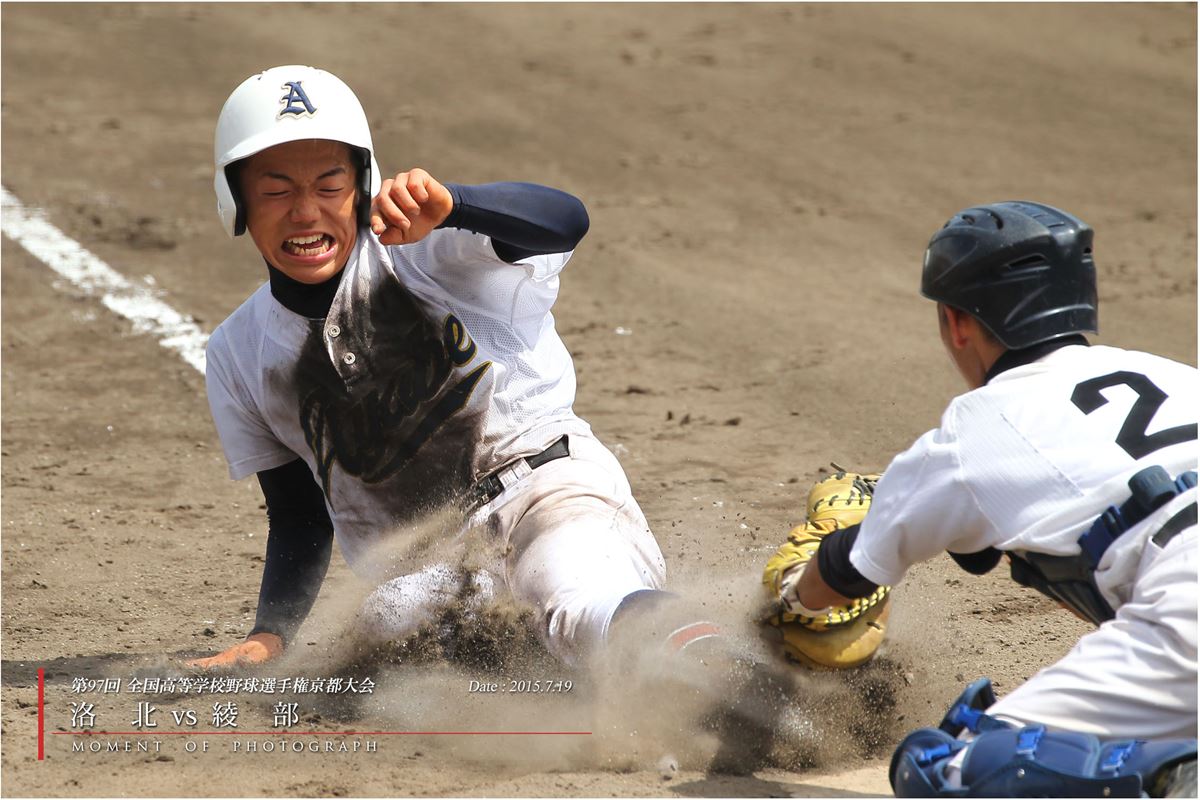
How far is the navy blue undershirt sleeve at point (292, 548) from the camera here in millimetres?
3809

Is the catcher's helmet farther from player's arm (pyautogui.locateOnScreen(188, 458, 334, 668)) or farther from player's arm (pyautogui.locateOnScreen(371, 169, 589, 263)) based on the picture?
player's arm (pyautogui.locateOnScreen(188, 458, 334, 668))

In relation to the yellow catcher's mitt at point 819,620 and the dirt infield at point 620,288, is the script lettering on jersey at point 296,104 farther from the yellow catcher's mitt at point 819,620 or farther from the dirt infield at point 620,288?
the yellow catcher's mitt at point 819,620

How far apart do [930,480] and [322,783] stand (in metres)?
1.44

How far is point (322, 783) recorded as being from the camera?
3.11 m

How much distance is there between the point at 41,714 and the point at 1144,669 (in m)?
2.41

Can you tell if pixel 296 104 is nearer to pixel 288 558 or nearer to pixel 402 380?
pixel 402 380

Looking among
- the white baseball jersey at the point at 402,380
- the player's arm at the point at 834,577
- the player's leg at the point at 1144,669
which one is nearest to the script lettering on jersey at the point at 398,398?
the white baseball jersey at the point at 402,380

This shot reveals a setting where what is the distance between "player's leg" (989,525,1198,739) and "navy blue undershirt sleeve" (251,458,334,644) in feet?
6.46

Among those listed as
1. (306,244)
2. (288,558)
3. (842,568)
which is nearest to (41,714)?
(288,558)

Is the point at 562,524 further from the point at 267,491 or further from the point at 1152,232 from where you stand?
the point at 1152,232

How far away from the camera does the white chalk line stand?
673cm

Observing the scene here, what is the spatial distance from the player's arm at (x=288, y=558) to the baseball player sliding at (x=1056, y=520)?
5.10 ft

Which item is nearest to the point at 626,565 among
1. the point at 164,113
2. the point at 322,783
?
the point at 322,783

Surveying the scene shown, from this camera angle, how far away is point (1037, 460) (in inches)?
101
